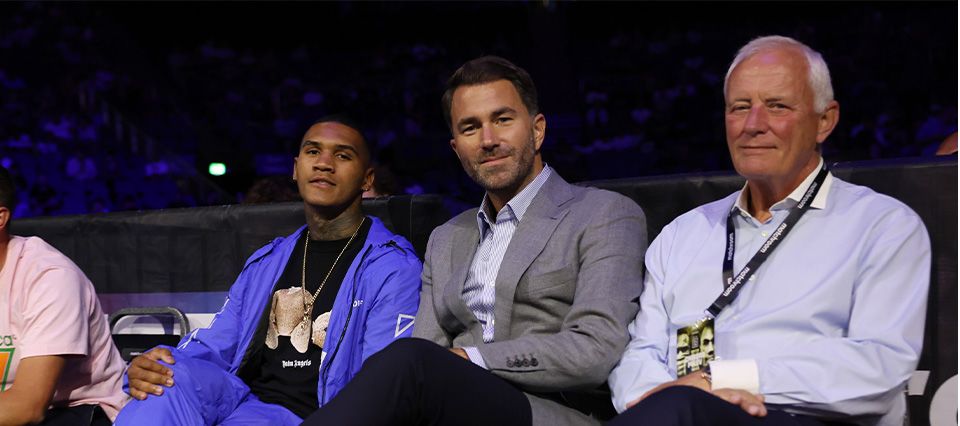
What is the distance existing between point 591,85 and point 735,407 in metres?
10.1

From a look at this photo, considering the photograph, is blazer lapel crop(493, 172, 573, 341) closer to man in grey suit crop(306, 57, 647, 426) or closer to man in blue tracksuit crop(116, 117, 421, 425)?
man in grey suit crop(306, 57, 647, 426)

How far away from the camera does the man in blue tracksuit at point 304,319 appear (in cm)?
285

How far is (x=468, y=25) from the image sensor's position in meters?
13.8

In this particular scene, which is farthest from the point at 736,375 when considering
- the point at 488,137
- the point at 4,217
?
the point at 4,217

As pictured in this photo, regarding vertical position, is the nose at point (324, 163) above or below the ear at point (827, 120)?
below

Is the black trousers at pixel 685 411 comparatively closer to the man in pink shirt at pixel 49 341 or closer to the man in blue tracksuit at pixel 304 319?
the man in blue tracksuit at pixel 304 319

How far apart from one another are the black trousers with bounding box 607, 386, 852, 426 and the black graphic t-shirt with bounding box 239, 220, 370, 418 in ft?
4.70

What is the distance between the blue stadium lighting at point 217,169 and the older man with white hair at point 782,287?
8.74 m

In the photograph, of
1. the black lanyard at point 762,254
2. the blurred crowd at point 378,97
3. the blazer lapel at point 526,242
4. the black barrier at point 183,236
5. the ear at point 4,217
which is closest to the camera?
the black lanyard at point 762,254

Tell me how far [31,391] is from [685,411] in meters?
2.11

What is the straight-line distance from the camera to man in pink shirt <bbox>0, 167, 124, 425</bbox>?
2.92 m

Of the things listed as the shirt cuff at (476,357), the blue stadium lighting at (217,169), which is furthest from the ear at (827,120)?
the blue stadium lighting at (217,169)

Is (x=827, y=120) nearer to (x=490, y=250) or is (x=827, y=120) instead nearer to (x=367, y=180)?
(x=490, y=250)

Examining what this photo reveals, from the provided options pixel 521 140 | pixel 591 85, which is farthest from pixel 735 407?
pixel 591 85
